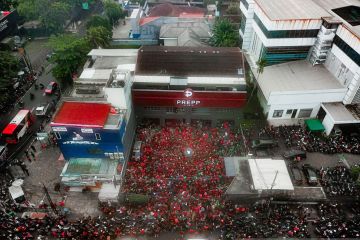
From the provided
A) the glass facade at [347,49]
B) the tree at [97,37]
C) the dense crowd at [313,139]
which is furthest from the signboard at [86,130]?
the glass facade at [347,49]

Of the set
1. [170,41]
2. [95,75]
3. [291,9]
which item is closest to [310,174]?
[291,9]

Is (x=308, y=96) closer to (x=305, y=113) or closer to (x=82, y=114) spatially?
(x=305, y=113)

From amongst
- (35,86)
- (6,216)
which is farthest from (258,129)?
(35,86)

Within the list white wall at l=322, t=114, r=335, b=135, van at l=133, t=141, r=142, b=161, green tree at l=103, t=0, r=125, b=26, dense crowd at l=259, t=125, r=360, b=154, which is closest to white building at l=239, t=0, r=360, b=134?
white wall at l=322, t=114, r=335, b=135

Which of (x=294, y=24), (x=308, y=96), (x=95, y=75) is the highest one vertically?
(x=294, y=24)

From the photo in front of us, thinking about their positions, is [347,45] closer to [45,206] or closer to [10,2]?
[45,206]

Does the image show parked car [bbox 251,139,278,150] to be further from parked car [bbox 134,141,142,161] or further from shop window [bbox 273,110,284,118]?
parked car [bbox 134,141,142,161]
